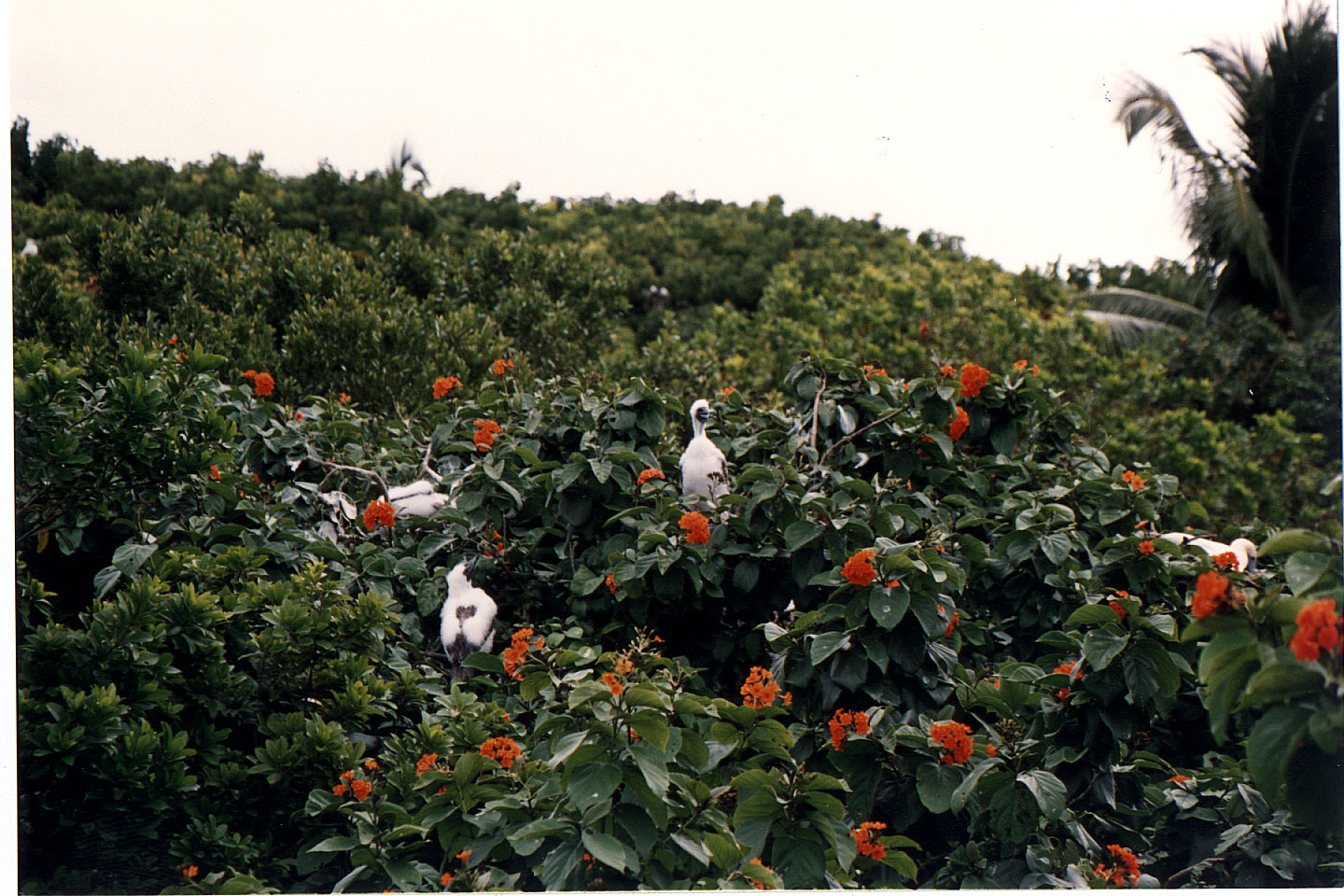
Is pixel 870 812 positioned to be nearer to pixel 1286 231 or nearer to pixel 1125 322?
pixel 1286 231

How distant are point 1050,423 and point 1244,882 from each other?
4.85ft

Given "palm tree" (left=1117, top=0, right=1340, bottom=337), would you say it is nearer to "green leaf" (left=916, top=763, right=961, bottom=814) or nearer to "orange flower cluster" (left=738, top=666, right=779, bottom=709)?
"green leaf" (left=916, top=763, right=961, bottom=814)

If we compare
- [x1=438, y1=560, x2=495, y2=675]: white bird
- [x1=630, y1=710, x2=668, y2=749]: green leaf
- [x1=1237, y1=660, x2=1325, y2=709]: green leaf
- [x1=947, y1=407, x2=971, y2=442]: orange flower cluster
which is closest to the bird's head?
[x1=947, y1=407, x2=971, y2=442]: orange flower cluster

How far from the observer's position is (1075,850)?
173 centimetres

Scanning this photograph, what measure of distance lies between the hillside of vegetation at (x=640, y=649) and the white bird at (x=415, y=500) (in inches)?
1.5

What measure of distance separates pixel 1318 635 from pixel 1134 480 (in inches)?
68.4

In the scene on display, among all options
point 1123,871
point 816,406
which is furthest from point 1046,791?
point 816,406

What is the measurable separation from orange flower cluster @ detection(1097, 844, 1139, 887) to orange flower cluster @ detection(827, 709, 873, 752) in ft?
1.73

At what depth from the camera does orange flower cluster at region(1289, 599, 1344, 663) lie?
2.98 feet

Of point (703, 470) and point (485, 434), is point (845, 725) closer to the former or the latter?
point (703, 470)

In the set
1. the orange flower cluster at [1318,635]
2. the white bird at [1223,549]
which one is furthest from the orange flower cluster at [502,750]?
the white bird at [1223,549]

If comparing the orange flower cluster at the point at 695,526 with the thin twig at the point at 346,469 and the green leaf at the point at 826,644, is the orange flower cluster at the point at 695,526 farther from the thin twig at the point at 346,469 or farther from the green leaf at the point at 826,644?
the thin twig at the point at 346,469

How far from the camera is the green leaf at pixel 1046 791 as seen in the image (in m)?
1.63

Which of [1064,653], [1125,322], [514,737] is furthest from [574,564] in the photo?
[1125,322]
